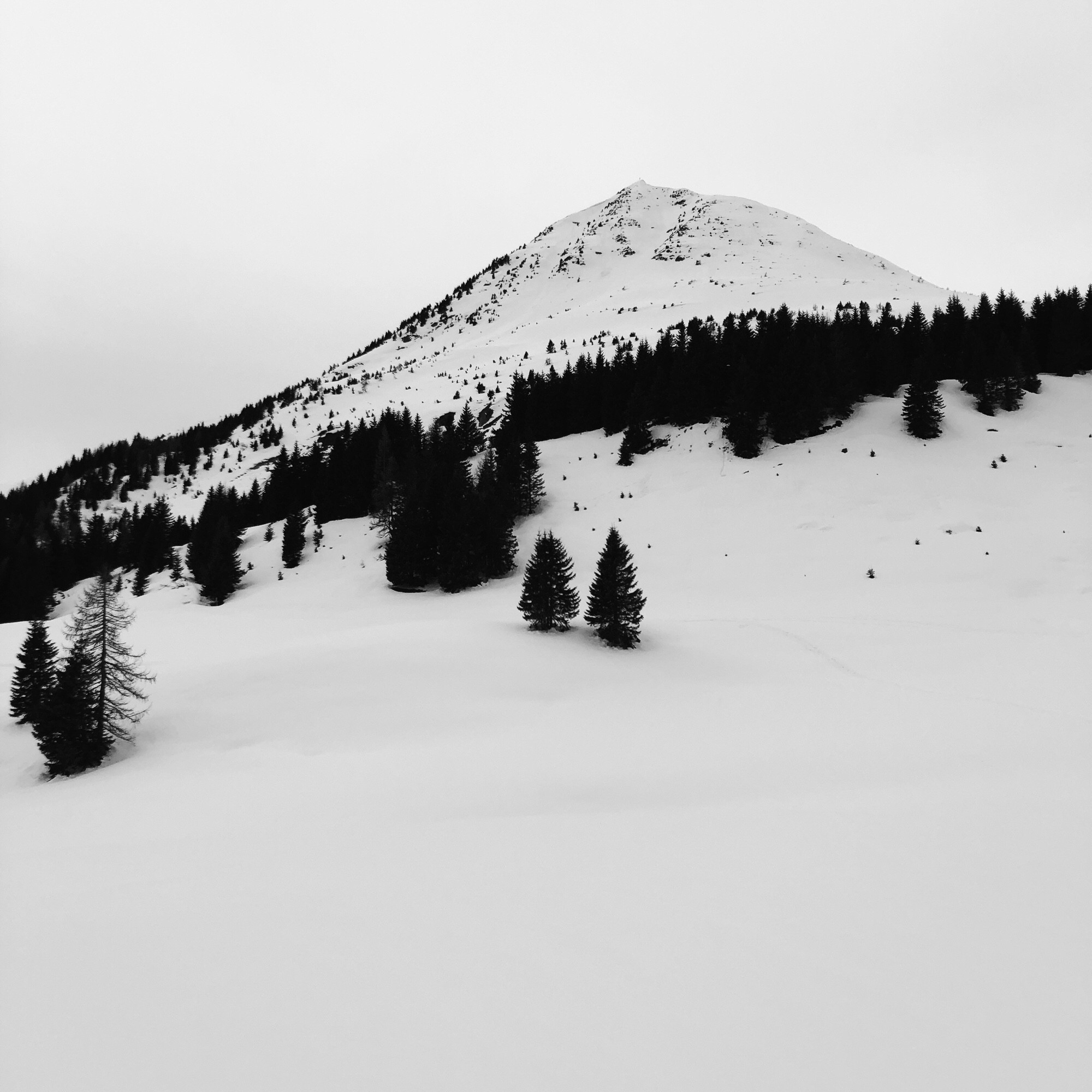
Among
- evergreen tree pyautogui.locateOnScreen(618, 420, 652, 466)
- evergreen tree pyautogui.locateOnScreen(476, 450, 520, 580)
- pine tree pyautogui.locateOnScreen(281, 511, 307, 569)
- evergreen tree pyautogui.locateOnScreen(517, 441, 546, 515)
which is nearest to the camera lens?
evergreen tree pyautogui.locateOnScreen(476, 450, 520, 580)

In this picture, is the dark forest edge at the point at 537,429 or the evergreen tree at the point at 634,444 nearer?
the dark forest edge at the point at 537,429

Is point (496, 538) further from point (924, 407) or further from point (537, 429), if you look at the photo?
point (924, 407)

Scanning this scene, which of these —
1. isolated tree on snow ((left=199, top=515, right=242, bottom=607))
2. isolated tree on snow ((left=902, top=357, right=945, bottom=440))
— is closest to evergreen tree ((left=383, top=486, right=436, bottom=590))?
isolated tree on snow ((left=199, top=515, right=242, bottom=607))

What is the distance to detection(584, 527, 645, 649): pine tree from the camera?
23.8 meters

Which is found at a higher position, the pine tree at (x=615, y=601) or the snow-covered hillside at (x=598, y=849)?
the pine tree at (x=615, y=601)

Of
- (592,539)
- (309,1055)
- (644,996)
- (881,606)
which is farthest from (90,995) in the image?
(592,539)

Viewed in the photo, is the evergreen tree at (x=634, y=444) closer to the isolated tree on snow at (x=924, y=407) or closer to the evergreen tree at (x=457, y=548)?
the evergreen tree at (x=457, y=548)

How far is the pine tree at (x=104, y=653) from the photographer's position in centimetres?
1720

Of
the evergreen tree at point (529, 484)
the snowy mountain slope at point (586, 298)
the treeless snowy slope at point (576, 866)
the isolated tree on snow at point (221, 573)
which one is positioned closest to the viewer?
the treeless snowy slope at point (576, 866)

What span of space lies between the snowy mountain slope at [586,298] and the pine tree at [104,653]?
5687cm

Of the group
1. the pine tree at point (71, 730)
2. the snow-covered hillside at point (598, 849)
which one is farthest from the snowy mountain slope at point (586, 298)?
the pine tree at point (71, 730)

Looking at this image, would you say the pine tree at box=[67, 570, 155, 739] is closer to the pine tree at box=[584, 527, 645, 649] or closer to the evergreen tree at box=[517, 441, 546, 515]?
the pine tree at box=[584, 527, 645, 649]

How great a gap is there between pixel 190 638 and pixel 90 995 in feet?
93.0

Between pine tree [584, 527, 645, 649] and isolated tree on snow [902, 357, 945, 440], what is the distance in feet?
111
